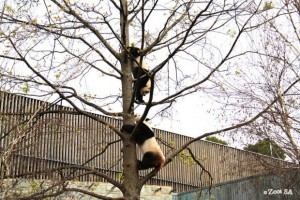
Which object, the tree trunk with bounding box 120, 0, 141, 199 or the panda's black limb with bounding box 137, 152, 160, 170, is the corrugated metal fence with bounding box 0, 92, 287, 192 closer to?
the panda's black limb with bounding box 137, 152, 160, 170

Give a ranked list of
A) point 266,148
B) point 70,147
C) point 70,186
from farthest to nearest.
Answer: point 70,147 → point 266,148 → point 70,186

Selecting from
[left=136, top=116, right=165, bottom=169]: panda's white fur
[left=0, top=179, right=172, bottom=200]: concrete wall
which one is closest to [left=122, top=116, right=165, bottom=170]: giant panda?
[left=136, top=116, right=165, bottom=169]: panda's white fur

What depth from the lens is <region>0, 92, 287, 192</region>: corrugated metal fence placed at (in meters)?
4.87

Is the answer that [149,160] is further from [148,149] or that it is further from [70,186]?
[70,186]

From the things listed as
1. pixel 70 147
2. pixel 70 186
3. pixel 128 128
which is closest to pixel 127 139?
pixel 128 128

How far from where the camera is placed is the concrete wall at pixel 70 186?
440 centimetres

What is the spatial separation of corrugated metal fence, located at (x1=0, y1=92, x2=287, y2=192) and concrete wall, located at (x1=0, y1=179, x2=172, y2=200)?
140 mm

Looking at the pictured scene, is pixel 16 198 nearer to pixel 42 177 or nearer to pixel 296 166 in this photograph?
pixel 42 177

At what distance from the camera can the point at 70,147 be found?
11.9 metres

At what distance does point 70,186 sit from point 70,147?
2718mm

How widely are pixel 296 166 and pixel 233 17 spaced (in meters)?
3.89

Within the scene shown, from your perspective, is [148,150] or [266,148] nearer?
[148,150]

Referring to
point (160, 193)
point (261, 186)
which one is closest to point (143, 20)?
point (261, 186)

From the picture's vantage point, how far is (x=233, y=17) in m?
5.36
